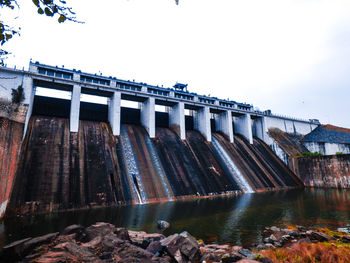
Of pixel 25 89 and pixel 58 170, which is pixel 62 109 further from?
pixel 58 170

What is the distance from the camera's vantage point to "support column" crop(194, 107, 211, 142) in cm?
3321

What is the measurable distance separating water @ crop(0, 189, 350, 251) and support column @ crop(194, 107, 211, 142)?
1701 cm

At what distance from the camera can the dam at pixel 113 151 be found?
1566cm

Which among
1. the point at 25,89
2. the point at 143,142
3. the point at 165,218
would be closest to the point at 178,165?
the point at 143,142

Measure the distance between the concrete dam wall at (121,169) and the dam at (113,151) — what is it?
84 millimetres

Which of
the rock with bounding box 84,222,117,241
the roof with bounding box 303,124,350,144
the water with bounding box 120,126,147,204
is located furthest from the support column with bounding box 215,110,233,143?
the rock with bounding box 84,222,117,241

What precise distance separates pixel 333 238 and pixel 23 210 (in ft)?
59.6

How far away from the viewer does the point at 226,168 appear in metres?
27.5

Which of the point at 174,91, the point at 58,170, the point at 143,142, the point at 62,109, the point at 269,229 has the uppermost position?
the point at 174,91

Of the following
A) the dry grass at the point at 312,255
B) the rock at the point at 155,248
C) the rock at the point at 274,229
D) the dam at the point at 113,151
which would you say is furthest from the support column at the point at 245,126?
the rock at the point at 155,248

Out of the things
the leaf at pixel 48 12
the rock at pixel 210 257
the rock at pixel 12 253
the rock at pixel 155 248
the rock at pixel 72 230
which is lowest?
the rock at pixel 210 257

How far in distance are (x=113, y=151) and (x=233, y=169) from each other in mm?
16259

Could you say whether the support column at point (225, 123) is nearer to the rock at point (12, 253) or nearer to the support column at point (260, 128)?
the support column at point (260, 128)

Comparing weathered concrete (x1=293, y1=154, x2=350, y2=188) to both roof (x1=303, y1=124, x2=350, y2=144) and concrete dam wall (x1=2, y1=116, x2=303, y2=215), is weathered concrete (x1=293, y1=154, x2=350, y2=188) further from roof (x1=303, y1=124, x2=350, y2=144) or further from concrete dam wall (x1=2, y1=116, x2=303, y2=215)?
roof (x1=303, y1=124, x2=350, y2=144)
